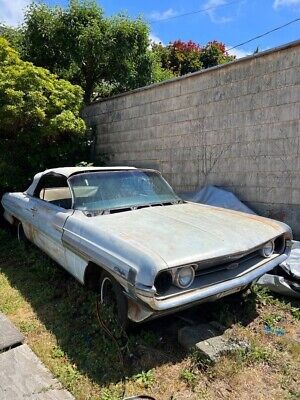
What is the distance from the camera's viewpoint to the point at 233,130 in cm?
571

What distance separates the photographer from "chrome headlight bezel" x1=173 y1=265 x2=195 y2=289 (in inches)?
105

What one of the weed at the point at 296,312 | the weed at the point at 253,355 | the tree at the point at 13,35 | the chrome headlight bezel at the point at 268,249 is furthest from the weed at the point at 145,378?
the tree at the point at 13,35

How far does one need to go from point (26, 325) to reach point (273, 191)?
3599mm

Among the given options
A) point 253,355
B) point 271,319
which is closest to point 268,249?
point 271,319

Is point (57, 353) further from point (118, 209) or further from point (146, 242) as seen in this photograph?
point (118, 209)

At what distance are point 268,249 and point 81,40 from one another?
8.56 meters

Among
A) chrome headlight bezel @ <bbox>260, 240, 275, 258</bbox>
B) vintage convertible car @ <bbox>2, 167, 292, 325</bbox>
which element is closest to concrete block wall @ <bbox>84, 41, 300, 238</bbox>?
vintage convertible car @ <bbox>2, 167, 292, 325</bbox>

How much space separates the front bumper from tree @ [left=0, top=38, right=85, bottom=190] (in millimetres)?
5517

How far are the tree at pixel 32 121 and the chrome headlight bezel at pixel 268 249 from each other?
5422 millimetres

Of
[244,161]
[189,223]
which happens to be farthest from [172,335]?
[244,161]

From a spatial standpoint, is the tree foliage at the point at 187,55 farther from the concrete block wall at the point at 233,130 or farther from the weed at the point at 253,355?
the weed at the point at 253,355

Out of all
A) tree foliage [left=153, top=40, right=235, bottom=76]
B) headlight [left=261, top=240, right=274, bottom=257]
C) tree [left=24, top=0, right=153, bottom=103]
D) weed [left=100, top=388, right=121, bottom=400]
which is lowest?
weed [left=100, top=388, right=121, bottom=400]

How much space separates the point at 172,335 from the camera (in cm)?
321

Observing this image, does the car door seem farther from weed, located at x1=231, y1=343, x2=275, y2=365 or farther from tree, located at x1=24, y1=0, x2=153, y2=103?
tree, located at x1=24, y1=0, x2=153, y2=103
